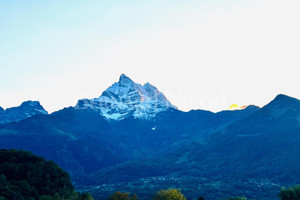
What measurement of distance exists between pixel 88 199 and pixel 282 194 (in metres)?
83.0

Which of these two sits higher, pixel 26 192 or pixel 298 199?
pixel 26 192

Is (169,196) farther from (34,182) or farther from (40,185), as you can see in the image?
(34,182)

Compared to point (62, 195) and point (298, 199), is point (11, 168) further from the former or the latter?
point (298, 199)

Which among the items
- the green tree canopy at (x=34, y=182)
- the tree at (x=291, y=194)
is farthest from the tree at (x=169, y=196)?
the tree at (x=291, y=194)

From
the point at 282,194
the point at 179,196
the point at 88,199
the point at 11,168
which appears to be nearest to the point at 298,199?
the point at 282,194

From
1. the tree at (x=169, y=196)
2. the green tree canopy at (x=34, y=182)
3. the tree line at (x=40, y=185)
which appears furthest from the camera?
the tree at (x=169, y=196)

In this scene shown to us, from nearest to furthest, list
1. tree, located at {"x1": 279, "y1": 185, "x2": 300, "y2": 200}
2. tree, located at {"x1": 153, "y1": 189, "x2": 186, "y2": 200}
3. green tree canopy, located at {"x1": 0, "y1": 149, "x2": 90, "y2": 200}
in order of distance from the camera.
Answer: tree, located at {"x1": 279, "y1": 185, "x2": 300, "y2": 200}, green tree canopy, located at {"x1": 0, "y1": 149, "x2": 90, "y2": 200}, tree, located at {"x1": 153, "y1": 189, "x2": 186, "y2": 200}

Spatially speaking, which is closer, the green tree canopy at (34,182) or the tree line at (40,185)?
the tree line at (40,185)

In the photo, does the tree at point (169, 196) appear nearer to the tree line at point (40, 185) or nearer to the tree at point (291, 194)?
the tree line at point (40, 185)

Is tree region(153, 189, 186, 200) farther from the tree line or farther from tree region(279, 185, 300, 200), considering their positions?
tree region(279, 185, 300, 200)

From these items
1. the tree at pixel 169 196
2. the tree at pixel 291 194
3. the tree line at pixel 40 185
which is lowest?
the tree at pixel 291 194

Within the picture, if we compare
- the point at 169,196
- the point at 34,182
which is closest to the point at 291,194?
the point at 169,196

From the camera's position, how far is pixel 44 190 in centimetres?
18300

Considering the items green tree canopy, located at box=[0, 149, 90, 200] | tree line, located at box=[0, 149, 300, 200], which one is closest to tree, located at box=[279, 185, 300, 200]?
tree line, located at box=[0, 149, 300, 200]
